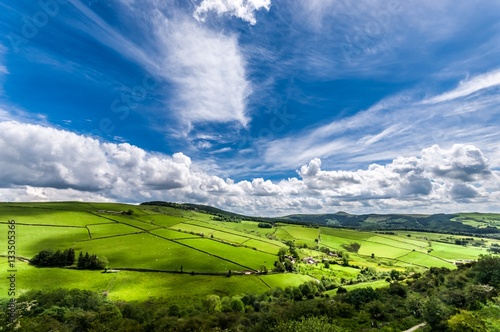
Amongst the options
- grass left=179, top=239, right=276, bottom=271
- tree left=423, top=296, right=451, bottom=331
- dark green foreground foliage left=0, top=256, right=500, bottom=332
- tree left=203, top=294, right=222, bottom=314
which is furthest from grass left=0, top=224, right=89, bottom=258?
tree left=423, top=296, right=451, bottom=331

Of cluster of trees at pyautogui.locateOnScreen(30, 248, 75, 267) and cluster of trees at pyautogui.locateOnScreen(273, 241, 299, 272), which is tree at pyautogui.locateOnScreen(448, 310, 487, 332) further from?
cluster of trees at pyautogui.locateOnScreen(30, 248, 75, 267)

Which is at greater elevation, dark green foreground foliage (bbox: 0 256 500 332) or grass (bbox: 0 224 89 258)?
grass (bbox: 0 224 89 258)

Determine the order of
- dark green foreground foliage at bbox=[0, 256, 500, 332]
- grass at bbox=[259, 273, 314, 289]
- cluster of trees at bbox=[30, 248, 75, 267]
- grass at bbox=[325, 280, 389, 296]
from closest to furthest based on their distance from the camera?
dark green foreground foliage at bbox=[0, 256, 500, 332], cluster of trees at bbox=[30, 248, 75, 267], grass at bbox=[259, 273, 314, 289], grass at bbox=[325, 280, 389, 296]

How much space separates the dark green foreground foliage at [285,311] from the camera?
6528 centimetres

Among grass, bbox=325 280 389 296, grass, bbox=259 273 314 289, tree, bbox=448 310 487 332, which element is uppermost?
tree, bbox=448 310 487 332

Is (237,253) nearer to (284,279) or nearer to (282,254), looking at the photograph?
(282,254)

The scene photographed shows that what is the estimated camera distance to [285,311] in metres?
85.1

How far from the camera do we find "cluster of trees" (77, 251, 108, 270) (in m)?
123

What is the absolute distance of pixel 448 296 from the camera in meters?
93.7

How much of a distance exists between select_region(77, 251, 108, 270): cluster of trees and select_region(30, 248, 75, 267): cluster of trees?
483 centimetres

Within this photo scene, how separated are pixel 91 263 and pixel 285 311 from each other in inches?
3576

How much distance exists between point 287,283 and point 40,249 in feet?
391

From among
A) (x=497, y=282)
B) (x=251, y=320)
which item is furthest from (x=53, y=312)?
(x=497, y=282)

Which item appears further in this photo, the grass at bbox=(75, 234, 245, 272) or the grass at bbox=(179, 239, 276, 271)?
the grass at bbox=(179, 239, 276, 271)
